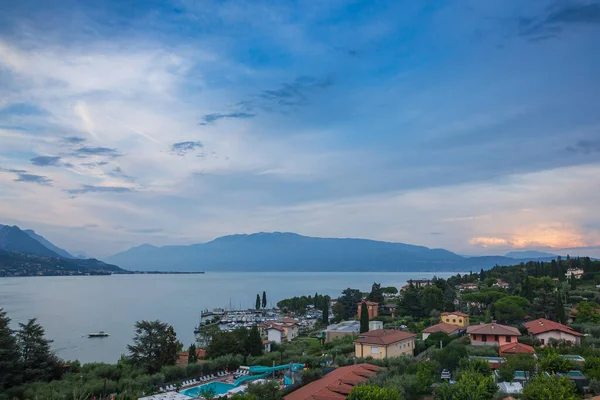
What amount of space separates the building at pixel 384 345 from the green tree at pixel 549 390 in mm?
10469

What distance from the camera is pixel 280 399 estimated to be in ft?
50.2

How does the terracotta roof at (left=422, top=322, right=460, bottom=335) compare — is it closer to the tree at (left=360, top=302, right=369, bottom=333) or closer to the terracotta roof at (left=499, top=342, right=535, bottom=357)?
the tree at (left=360, top=302, right=369, bottom=333)

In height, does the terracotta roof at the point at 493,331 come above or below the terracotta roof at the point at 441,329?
above

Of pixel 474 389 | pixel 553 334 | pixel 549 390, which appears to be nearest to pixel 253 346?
pixel 474 389

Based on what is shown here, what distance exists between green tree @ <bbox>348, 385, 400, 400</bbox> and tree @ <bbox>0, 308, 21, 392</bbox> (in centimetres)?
1308

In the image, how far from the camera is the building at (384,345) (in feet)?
75.3

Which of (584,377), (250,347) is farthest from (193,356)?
(584,377)

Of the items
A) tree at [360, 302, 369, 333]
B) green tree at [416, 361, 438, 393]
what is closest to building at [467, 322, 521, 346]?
tree at [360, 302, 369, 333]

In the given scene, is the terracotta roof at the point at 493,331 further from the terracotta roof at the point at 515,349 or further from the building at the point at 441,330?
the terracotta roof at the point at 515,349

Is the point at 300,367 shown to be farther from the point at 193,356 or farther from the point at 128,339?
the point at 128,339

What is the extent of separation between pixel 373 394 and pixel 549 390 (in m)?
4.67

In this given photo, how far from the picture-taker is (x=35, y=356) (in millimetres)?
18688

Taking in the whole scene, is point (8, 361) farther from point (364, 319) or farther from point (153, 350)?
point (364, 319)

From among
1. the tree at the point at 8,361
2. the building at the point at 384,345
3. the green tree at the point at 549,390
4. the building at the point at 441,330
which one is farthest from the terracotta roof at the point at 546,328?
the tree at the point at 8,361
